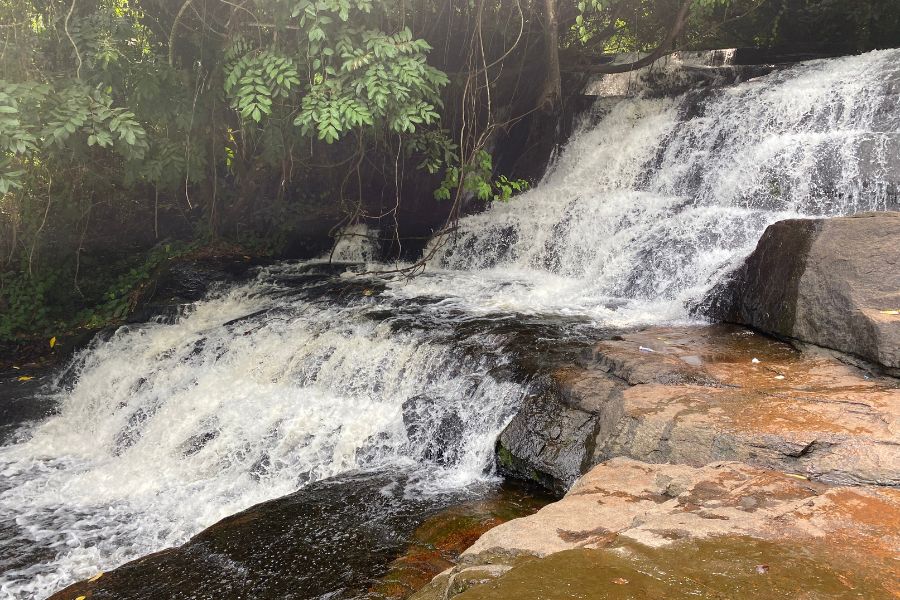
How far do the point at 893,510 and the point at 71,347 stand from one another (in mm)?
8291

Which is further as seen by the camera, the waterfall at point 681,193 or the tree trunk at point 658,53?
the tree trunk at point 658,53

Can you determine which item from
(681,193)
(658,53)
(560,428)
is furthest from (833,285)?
(658,53)

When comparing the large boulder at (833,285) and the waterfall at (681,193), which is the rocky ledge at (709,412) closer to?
the large boulder at (833,285)

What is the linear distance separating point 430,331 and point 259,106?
2.39 metres

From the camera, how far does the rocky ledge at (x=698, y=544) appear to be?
2.15 m

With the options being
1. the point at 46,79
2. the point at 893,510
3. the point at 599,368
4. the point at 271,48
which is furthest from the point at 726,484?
the point at 46,79

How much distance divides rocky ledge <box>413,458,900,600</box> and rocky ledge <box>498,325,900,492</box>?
245 mm

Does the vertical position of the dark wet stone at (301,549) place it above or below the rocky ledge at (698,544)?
below

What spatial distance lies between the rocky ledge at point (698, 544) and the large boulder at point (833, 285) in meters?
1.84

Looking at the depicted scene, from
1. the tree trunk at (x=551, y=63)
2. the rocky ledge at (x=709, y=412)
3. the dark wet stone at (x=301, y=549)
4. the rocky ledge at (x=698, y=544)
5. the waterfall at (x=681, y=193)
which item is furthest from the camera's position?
the tree trunk at (x=551, y=63)

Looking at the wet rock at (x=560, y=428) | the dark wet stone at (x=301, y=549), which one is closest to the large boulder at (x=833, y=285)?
the wet rock at (x=560, y=428)

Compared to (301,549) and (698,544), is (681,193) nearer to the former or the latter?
(301,549)

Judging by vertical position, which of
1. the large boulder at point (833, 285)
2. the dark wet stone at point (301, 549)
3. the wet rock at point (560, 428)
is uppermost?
the large boulder at point (833, 285)

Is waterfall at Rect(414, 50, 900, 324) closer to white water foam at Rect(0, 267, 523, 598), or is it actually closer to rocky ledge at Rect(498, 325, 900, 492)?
rocky ledge at Rect(498, 325, 900, 492)
